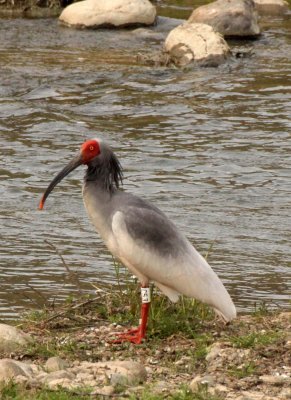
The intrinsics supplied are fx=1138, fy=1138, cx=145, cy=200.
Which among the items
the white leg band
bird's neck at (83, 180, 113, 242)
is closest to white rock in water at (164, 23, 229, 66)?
bird's neck at (83, 180, 113, 242)

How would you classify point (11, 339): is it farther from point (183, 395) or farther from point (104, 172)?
point (183, 395)

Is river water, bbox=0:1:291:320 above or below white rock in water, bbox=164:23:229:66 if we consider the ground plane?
below

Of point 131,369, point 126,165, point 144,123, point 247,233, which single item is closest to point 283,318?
point 131,369

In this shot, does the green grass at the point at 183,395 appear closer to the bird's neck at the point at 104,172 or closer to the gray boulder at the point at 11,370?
the gray boulder at the point at 11,370

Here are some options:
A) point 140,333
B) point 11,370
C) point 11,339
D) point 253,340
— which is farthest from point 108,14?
point 11,370

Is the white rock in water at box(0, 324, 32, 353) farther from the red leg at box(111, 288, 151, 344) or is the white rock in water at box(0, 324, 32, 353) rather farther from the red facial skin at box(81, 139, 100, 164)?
the red facial skin at box(81, 139, 100, 164)

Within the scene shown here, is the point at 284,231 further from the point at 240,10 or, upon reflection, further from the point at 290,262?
the point at 240,10

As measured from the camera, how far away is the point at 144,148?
15109 millimetres

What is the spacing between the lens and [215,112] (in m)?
17.0

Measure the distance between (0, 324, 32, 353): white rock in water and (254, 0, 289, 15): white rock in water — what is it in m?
17.6

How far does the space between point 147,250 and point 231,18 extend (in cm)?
1448

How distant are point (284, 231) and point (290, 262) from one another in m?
1.11

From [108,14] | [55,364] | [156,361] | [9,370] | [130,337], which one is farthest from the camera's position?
[108,14]

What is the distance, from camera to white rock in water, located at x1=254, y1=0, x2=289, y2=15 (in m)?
24.0
